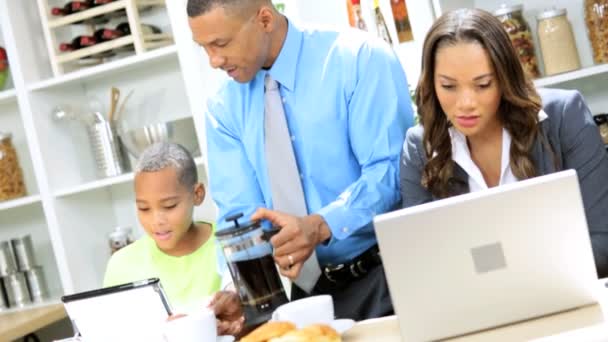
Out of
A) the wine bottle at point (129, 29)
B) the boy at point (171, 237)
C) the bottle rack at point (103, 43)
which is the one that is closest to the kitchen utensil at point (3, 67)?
the bottle rack at point (103, 43)

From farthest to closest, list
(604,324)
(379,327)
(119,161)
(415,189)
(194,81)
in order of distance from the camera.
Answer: (119,161) → (194,81) → (415,189) → (379,327) → (604,324)

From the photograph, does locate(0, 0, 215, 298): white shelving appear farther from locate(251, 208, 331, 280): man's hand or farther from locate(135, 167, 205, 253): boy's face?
locate(251, 208, 331, 280): man's hand

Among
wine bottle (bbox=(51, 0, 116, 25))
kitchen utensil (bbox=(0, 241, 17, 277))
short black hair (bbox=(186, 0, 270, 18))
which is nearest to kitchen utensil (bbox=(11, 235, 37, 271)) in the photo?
kitchen utensil (bbox=(0, 241, 17, 277))

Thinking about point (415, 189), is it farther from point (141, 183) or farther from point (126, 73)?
point (126, 73)

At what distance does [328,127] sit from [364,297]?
0.40 metres

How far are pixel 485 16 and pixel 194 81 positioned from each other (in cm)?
144

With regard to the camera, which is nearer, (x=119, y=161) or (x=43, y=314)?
(x=43, y=314)

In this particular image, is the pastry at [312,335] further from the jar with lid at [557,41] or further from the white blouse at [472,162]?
the jar with lid at [557,41]

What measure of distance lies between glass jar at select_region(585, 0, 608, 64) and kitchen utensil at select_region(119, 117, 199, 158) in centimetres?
133

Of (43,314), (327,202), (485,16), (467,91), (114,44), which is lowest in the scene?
(43,314)

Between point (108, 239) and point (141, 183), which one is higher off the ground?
point (141, 183)

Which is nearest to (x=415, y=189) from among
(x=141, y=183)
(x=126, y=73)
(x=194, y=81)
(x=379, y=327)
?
(x=379, y=327)

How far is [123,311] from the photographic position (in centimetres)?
176

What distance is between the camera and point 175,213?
258 centimetres
